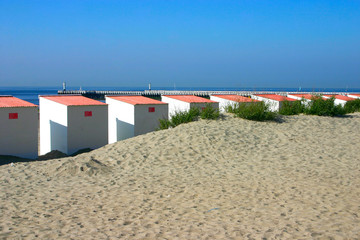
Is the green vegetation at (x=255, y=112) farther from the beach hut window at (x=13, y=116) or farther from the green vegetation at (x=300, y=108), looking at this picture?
the beach hut window at (x=13, y=116)

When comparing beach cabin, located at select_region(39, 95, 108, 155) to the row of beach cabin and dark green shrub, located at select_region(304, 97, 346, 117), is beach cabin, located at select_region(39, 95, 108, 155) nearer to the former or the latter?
the row of beach cabin

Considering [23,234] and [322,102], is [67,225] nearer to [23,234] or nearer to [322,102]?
[23,234]

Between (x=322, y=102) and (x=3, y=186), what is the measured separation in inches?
496

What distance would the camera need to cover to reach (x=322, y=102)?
15.3 m

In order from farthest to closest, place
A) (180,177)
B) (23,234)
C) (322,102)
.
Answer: (322,102), (180,177), (23,234)

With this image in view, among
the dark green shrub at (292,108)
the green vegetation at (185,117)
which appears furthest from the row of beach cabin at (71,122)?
the dark green shrub at (292,108)

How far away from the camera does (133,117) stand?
1285 cm

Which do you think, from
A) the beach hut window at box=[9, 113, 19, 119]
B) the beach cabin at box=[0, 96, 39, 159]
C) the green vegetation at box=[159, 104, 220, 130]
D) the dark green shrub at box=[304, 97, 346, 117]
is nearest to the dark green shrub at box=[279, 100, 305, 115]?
the dark green shrub at box=[304, 97, 346, 117]

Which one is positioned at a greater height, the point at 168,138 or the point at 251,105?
the point at 251,105

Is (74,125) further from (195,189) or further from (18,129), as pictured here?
(195,189)

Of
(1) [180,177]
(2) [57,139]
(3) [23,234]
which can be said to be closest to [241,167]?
(1) [180,177]

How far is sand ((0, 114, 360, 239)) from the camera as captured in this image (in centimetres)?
464

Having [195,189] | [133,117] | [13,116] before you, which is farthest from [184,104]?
[195,189]

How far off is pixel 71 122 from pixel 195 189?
6.27m
